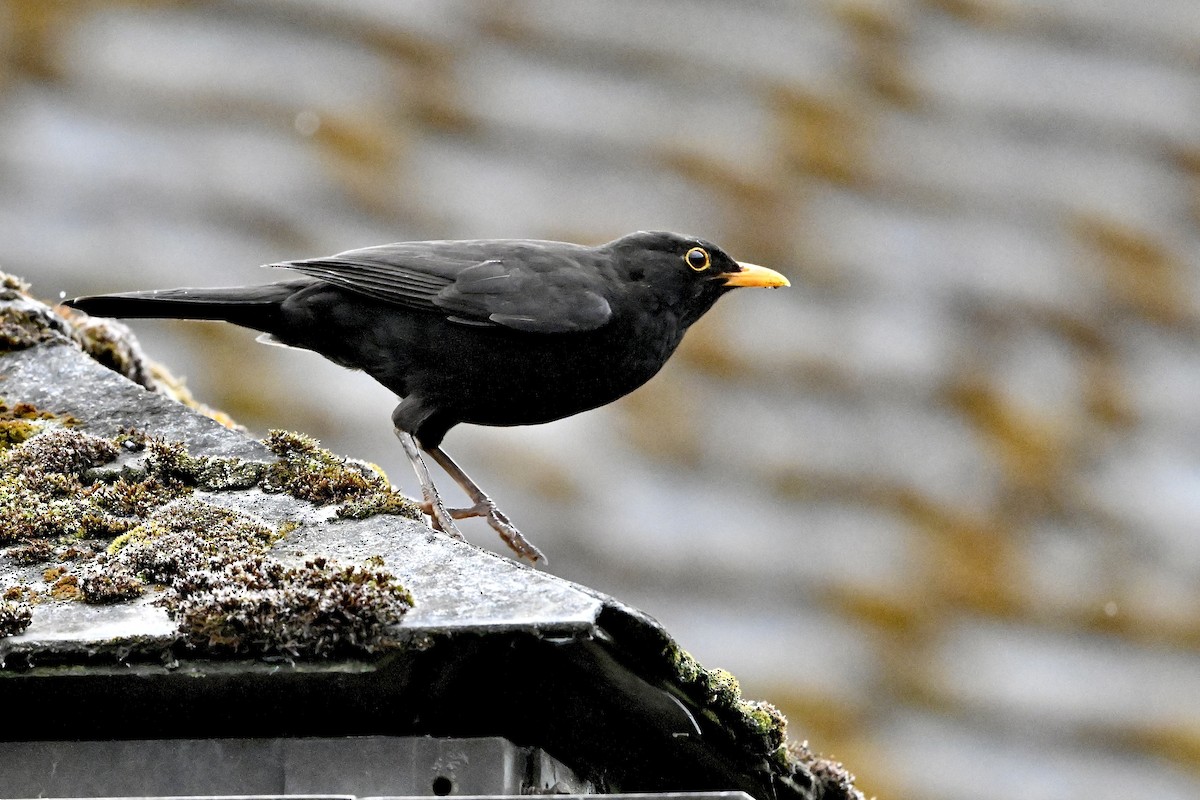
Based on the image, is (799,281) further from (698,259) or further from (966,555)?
(698,259)

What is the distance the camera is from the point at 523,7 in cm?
1045

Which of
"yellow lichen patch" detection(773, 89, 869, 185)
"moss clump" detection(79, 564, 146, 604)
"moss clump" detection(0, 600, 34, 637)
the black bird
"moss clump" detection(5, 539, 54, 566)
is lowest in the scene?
"moss clump" detection(0, 600, 34, 637)

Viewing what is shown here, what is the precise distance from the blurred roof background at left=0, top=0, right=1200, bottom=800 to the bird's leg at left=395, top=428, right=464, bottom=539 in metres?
3.43

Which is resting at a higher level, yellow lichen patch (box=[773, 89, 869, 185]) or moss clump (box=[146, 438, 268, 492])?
yellow lichen patch (box=[773, 89, 869, 185])

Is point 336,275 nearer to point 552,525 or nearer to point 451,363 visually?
point 451,363

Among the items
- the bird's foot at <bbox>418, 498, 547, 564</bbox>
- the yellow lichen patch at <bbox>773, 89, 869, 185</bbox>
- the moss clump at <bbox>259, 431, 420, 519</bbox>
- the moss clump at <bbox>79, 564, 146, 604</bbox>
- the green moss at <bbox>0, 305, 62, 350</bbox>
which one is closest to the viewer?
the moss clump at <bbox>79, 564, 146, 604</bbox>

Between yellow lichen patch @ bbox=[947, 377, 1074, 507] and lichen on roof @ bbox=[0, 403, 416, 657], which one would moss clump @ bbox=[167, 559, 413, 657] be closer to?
lichen on roof @ bbox=[0, 403, 416, 657]

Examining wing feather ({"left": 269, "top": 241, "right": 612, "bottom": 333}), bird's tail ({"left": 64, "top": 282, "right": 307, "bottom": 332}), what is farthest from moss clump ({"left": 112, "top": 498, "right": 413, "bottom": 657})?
wing feather ({"left": 269, "top": 241, "right": 612, "bottom": 333})

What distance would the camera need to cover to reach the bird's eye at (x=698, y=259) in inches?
223

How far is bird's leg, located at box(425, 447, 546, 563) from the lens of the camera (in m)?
5.18

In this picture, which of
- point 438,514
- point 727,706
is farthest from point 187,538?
point 438,514

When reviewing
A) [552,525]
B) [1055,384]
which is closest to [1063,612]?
[1055,384]

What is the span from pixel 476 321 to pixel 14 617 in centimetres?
238

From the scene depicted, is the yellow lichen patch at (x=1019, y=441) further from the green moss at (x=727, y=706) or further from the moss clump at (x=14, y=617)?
the moss clump at (x=14, y=617)
